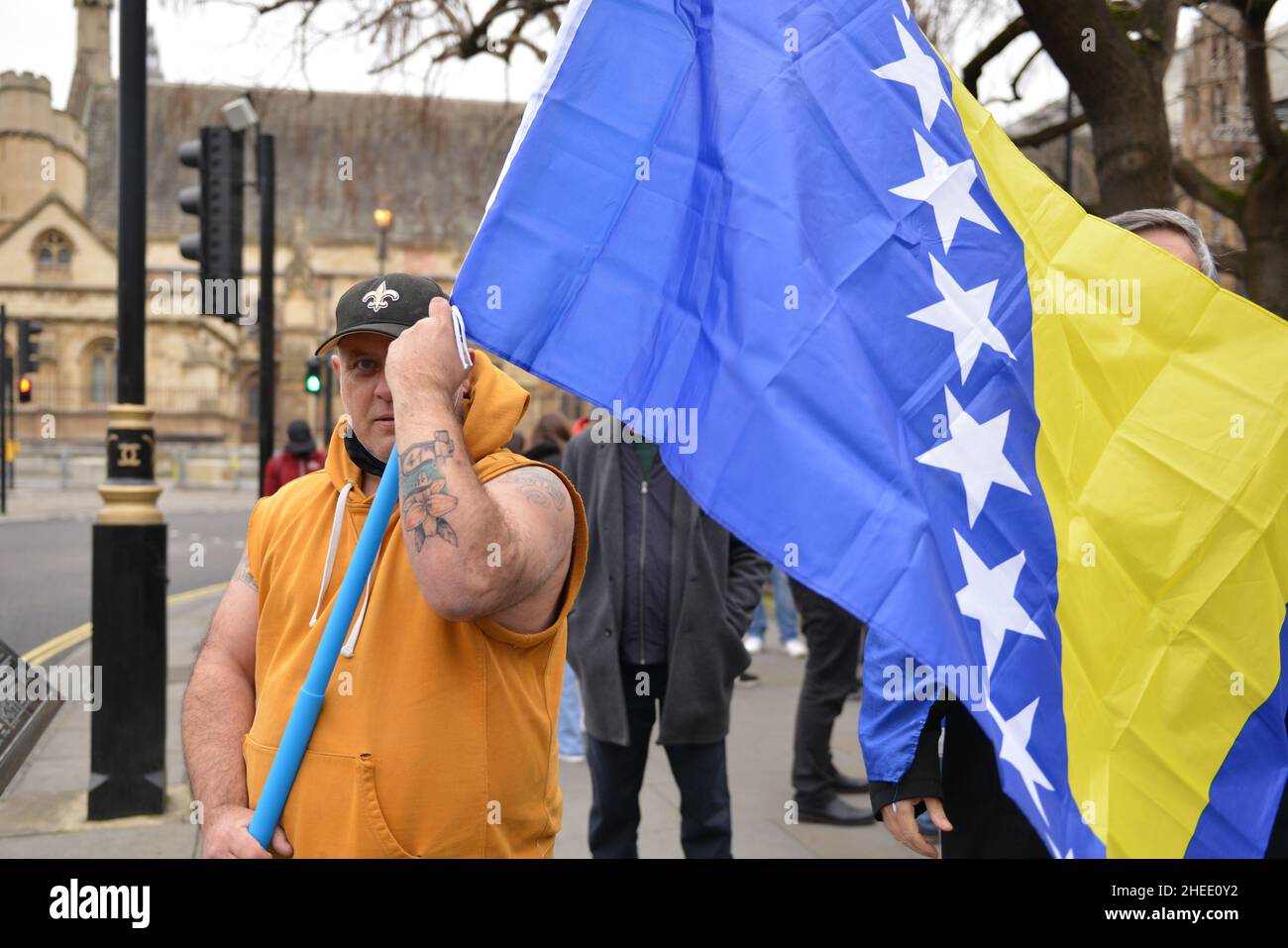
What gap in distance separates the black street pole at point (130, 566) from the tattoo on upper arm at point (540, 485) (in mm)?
4096

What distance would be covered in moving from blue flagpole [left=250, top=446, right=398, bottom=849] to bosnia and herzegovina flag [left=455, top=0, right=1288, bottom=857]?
36 centimetres

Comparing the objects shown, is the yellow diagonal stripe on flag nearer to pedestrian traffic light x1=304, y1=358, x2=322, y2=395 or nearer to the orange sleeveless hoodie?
the orange sleeveless hoodie

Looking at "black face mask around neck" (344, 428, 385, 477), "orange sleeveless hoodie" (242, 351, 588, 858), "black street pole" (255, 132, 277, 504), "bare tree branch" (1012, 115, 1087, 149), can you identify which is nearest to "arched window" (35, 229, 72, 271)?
"black street pole" (255, 132, 277, 504)

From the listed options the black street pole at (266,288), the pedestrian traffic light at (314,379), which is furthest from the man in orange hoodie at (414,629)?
the pedestrian traffic light at (314,379)

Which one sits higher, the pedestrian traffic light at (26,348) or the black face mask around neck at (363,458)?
the black face mask around neck at (363,458)

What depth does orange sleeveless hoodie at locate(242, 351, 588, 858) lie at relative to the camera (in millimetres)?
2174

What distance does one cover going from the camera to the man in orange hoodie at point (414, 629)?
6.70 feet

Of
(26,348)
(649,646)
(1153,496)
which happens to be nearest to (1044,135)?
(649,646)

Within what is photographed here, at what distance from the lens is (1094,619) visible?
2.25 meters

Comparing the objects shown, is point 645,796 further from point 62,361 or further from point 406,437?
point 62,361

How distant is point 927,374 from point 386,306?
104 cm

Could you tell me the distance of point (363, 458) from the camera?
2373mm

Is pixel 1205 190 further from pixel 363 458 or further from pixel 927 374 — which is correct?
pixel 363 458

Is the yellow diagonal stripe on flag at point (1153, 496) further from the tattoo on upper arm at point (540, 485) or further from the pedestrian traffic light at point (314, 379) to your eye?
the pedestrian traffic light at point (314, 379)
